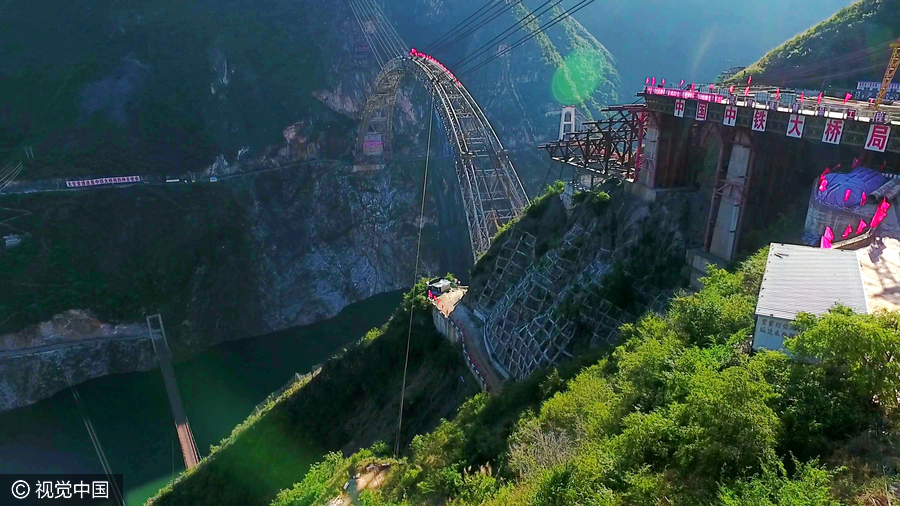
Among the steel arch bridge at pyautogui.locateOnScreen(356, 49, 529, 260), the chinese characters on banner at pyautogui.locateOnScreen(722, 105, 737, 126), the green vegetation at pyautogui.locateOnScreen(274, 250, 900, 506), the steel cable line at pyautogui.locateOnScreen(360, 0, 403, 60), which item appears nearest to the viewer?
the green vegetation at pyautogui.locateOnScreen(274, 250, 900, 506)

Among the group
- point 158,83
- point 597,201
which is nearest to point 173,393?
point 158,83

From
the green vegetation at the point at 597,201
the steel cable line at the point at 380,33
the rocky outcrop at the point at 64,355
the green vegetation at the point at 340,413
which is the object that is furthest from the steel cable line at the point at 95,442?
the steel cable line at the point at 380,33

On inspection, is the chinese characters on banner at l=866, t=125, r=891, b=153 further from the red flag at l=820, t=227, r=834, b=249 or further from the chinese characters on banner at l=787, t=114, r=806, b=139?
the red flag at l=820, t=227, r=834, b=249

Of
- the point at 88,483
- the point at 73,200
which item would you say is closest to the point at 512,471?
the point at 88,483

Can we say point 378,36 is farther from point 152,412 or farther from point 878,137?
point 878,137

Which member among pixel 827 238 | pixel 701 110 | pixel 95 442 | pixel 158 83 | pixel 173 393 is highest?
pixel 158 83

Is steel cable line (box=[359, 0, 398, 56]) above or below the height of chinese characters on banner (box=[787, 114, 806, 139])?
above

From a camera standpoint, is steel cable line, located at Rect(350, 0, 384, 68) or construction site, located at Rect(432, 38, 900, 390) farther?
steel cable line, located at Rect(350, 0, 384, 68)

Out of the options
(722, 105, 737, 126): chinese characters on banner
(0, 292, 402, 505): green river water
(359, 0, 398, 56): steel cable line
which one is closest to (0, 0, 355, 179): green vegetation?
(359, 0, 398, 56): steel cable line
